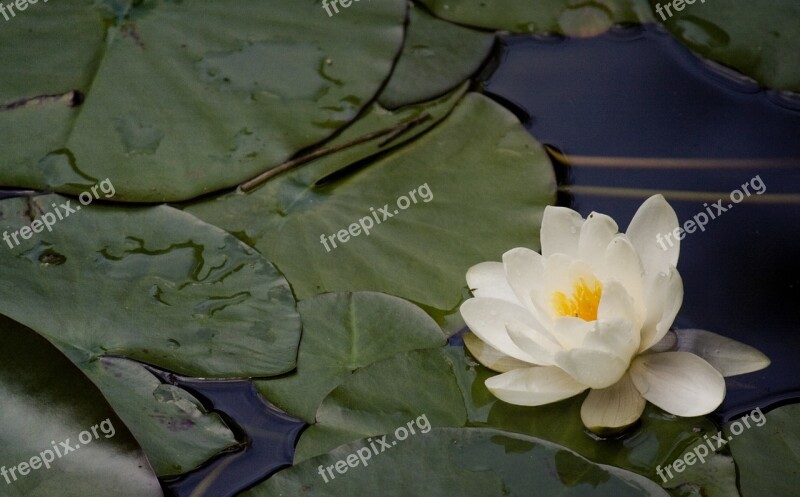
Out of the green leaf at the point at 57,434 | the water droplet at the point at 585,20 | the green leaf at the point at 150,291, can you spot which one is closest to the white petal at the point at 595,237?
the green leaf at the point at 150,291

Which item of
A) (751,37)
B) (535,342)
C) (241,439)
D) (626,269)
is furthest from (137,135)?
(751,37)

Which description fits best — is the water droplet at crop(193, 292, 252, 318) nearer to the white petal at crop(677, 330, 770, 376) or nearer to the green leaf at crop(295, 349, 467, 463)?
the green leaf at crop(295, 349, 467, 463)

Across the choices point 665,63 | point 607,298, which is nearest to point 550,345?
point 607,298

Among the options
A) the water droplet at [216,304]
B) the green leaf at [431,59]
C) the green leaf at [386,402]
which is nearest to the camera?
the green leaf at [386,402]

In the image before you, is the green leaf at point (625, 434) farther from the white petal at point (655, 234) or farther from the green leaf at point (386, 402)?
the white petal at point (655, 234)

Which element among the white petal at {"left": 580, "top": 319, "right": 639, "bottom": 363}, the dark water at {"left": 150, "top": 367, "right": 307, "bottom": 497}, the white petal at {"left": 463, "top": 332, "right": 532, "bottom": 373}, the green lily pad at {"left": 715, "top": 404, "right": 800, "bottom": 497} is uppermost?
the white petal at {"left": 580, "top": 319, "right": 639, "bottom": 363}

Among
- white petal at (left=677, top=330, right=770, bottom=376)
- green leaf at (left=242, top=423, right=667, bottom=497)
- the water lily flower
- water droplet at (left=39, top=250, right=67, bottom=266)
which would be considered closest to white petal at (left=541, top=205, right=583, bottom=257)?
the water lily flower

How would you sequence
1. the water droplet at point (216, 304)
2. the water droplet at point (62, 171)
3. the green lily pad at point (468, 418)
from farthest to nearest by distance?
the water droplet at point (62, 171), the water droplet at point (216, 304), the green lily pad at point (468, 418)

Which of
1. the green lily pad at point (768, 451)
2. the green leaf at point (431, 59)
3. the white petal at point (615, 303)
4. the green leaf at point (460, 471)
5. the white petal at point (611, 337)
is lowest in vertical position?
the green lily pad at point (768, 451)

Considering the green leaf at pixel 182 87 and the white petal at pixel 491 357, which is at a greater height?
the green leaf at pixel 182 87
